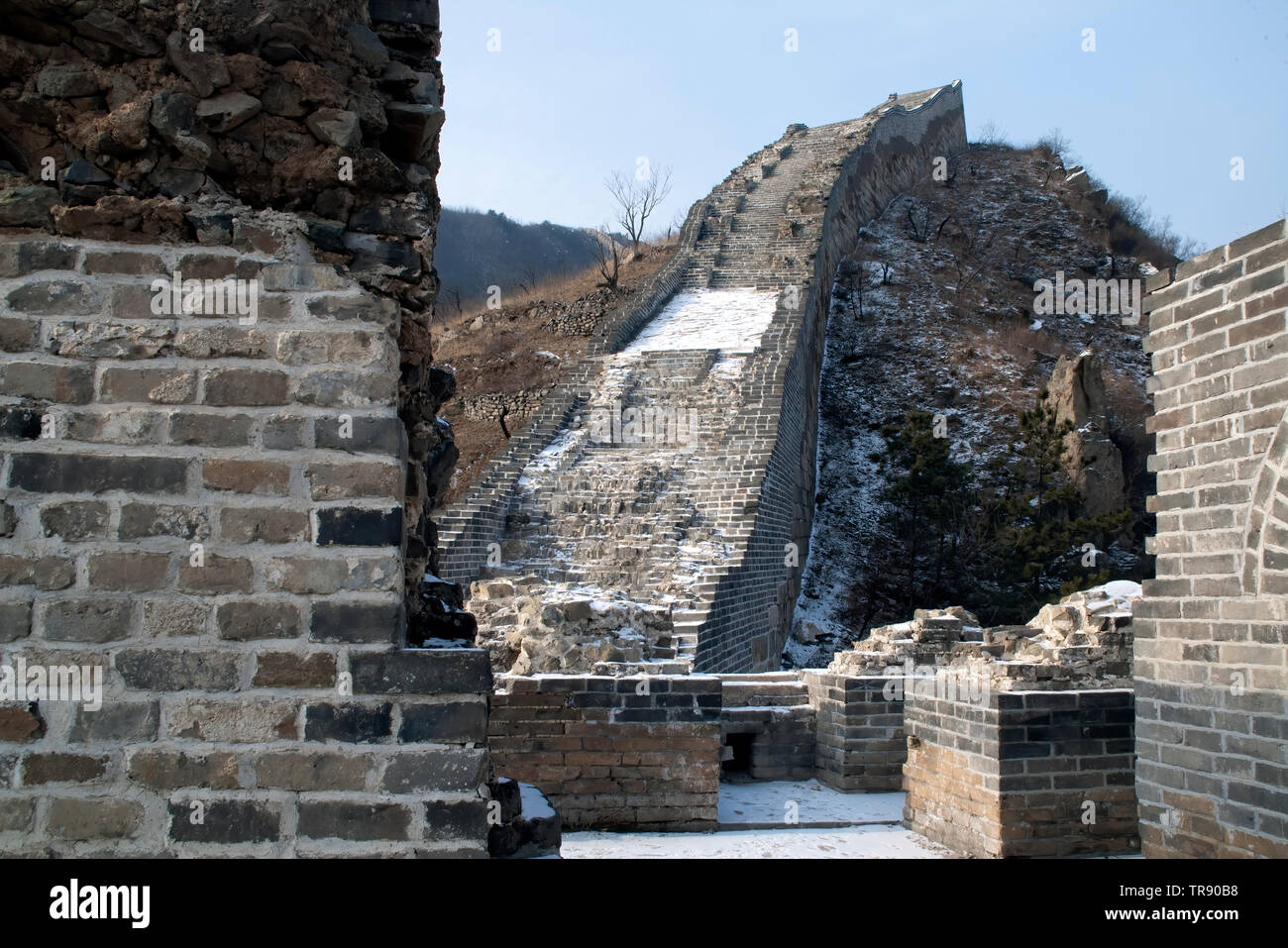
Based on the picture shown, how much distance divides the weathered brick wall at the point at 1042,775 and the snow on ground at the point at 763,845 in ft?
1.13

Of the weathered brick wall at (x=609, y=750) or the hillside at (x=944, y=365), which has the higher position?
the hillside at (x=944, y=365)

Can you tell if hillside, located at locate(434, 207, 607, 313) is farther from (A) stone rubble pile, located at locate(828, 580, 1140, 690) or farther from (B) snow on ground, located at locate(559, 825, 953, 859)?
(B) snow on ground, located at locate(559, 825, 953, 859)

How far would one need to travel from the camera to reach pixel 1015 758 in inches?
196

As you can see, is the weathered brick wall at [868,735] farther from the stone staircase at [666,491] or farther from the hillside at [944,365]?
the hillside at [944,365]

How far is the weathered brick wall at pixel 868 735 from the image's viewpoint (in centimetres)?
680

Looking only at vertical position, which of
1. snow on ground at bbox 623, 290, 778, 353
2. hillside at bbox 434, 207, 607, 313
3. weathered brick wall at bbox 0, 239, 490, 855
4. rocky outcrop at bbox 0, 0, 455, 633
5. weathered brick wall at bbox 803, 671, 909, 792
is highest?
hillside at bbox 434, 207, 607, 313

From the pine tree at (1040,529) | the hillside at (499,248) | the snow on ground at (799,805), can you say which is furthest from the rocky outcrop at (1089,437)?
the hillside at (499,248)

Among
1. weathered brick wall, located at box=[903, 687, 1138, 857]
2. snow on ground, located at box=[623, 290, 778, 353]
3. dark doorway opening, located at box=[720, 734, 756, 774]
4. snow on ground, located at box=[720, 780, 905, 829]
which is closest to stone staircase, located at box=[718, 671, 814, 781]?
dark doorway opening, located at box=[720, 734, 756, 774]

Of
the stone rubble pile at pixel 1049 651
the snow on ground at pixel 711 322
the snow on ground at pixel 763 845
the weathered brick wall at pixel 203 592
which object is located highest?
the snow on ground at pixel 711 322

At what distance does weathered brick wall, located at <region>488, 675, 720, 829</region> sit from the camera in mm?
5758

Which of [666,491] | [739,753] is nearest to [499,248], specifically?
[666,491]

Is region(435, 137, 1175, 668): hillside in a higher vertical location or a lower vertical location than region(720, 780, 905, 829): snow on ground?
higher

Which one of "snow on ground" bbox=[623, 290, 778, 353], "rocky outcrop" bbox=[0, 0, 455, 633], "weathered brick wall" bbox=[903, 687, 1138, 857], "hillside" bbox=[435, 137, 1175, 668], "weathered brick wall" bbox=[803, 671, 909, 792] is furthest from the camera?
"snow on ground" bbox=[623, 290, 778, 353]

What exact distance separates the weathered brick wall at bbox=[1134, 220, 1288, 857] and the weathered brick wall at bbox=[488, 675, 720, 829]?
95.8 inches
